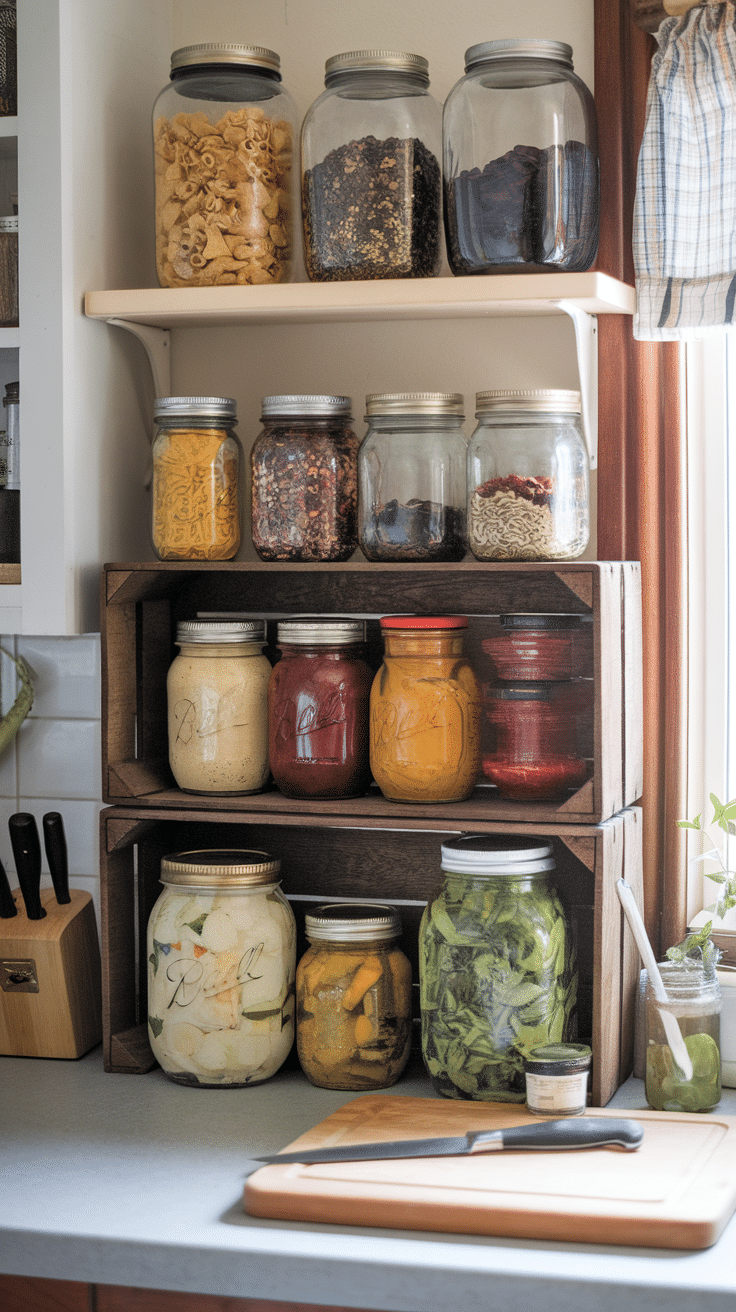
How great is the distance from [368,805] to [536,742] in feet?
0.70

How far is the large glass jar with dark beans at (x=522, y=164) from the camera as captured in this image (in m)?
1.62

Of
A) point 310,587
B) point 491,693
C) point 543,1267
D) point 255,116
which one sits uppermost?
point 255,116

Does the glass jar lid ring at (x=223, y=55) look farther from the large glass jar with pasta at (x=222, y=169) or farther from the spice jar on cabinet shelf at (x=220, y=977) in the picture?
the spice jar on cabinet shelf at (x=220, y=977)

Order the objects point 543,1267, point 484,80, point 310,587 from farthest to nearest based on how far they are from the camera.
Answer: point 310,587, point 484,80, point 543,1267

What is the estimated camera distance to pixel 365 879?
193 cm

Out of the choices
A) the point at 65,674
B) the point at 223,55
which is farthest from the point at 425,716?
the point at 223,55

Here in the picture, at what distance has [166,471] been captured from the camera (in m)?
1.78

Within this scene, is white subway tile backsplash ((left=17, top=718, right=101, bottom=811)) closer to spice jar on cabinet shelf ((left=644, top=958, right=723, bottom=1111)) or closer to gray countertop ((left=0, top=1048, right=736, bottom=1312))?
gray countertop ((left=0, top=1048, right=736, bottom=1312))

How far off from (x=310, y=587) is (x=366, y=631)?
0.12 metres

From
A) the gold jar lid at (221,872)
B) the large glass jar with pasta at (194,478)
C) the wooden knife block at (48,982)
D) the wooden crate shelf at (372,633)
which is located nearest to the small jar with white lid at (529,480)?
the wooden crate shelf at (372,633)

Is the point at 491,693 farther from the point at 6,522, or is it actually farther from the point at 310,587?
the point at 6,522

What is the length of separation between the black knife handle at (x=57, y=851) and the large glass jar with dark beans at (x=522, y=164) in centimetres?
86

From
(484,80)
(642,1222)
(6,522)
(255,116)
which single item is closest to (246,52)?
(255,116)

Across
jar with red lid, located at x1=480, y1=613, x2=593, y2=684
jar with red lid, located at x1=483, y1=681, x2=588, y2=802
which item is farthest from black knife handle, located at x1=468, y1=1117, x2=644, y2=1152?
jar with red lid, located at x1=480, y1=613, x2=593, y2=684
